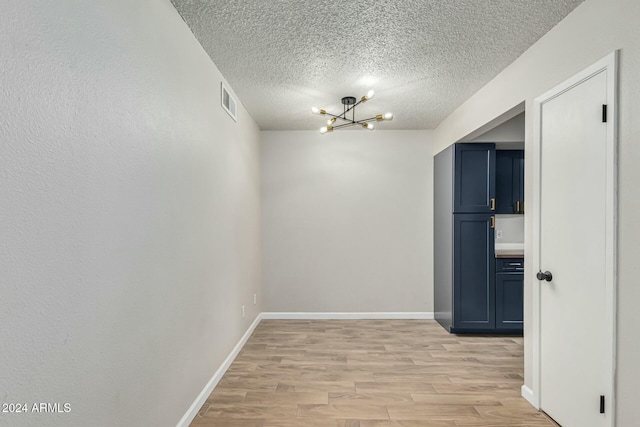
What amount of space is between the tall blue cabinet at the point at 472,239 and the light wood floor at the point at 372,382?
11.6 inches

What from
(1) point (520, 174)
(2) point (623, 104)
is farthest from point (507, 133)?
(2) point (623, 104)

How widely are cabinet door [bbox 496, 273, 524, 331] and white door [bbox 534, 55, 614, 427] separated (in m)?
1.65

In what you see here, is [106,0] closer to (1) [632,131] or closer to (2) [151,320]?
(2) [151,320]

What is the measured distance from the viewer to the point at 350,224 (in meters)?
4.74

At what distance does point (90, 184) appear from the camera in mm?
1242

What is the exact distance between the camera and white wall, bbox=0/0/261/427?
3.16 feet

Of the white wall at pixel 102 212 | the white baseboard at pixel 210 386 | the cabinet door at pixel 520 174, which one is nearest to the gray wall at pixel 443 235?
the cabinet door at pixel 520 174

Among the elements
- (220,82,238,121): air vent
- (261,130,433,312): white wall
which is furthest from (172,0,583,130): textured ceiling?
(261,130,433,312): white wall

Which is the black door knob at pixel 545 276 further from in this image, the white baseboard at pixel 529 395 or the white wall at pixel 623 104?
the white baseboard at pixel 529 395

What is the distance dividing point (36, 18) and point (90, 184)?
55 cm

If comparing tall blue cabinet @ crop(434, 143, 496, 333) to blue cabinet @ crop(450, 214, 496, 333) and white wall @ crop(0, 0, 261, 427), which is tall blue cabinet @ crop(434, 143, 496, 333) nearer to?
blue cabinet @ crop(450, 214, 496, 333)

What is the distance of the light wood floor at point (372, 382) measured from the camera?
2.28 m

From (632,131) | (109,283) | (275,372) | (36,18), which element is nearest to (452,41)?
(632,131)

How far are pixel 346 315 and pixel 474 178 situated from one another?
8.31ft
